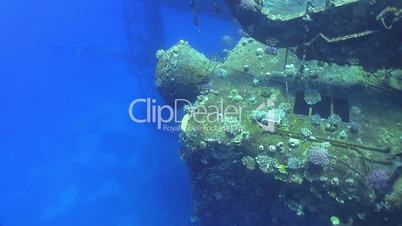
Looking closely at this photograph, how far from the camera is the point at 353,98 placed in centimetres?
989

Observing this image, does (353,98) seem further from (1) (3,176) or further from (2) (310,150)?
(1) (3,176)

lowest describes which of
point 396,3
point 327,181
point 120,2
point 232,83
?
point 327,181

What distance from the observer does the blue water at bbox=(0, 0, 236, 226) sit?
597 inches

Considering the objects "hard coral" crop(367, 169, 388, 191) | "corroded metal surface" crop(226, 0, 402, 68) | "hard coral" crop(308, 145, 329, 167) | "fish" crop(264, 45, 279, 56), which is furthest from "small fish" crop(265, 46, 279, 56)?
"hard coral" crop(367, 169, 388, 191)

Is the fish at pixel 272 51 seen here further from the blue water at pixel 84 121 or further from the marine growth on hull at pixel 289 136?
the blue water at pixel 84 121

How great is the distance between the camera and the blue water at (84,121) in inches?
597

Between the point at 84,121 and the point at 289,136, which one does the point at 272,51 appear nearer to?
the point at 289,136

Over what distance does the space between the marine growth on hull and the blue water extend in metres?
4.15

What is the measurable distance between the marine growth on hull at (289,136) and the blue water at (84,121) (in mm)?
4152

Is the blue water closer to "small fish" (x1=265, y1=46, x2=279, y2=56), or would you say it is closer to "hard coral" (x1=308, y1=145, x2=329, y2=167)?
"small fish" (x1=265, y1=46, x2=279, y2=56)

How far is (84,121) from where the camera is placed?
17984 millimetres

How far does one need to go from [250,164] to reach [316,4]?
4.54 metres

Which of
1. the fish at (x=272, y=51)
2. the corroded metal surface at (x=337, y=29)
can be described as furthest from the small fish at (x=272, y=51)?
the corroded metal surface at (x=337, y=29)

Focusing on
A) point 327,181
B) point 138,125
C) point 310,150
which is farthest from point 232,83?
point 138,125
